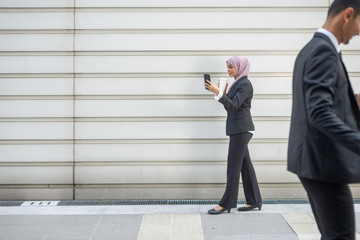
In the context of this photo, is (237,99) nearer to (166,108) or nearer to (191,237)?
(166,108)

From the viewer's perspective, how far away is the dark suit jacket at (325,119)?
6.54ft

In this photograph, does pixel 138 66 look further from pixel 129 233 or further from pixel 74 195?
pixel 129 233

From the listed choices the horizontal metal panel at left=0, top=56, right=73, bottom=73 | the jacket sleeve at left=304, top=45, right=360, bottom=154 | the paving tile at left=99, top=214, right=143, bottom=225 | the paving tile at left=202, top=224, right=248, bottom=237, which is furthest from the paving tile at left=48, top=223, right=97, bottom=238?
the jacket sleeve at left=304, top=45, right=360, bottom=154

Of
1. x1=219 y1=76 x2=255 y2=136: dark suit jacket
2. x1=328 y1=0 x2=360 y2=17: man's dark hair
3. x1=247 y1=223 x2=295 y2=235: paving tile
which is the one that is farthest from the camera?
x1=219 y1=76 x2=255 y2=136: dark suit jacket

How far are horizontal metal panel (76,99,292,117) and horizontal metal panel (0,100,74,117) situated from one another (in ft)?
0.53

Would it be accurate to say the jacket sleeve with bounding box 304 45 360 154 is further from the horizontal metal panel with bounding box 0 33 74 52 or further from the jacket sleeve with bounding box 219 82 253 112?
the horizontal metal panel with bounding box 0 33 74 52

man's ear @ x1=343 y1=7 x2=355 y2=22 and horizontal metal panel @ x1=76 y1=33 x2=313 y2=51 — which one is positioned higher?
horizontal metal panel @ x1=76 y1=33 x2=313 y2=51

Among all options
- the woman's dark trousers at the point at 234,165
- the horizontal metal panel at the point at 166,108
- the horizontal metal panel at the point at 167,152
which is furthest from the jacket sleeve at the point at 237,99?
the horizontal metal panel at the point at 167,152

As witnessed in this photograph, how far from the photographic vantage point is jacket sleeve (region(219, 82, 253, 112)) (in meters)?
4.63

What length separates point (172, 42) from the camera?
5.72 meters

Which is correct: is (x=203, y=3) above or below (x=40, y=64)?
above

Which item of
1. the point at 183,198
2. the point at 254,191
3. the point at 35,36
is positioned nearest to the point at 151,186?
the point at 183,198

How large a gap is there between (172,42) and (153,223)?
2467 millimetres

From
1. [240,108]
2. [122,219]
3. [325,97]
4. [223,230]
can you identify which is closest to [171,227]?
[223,230]
